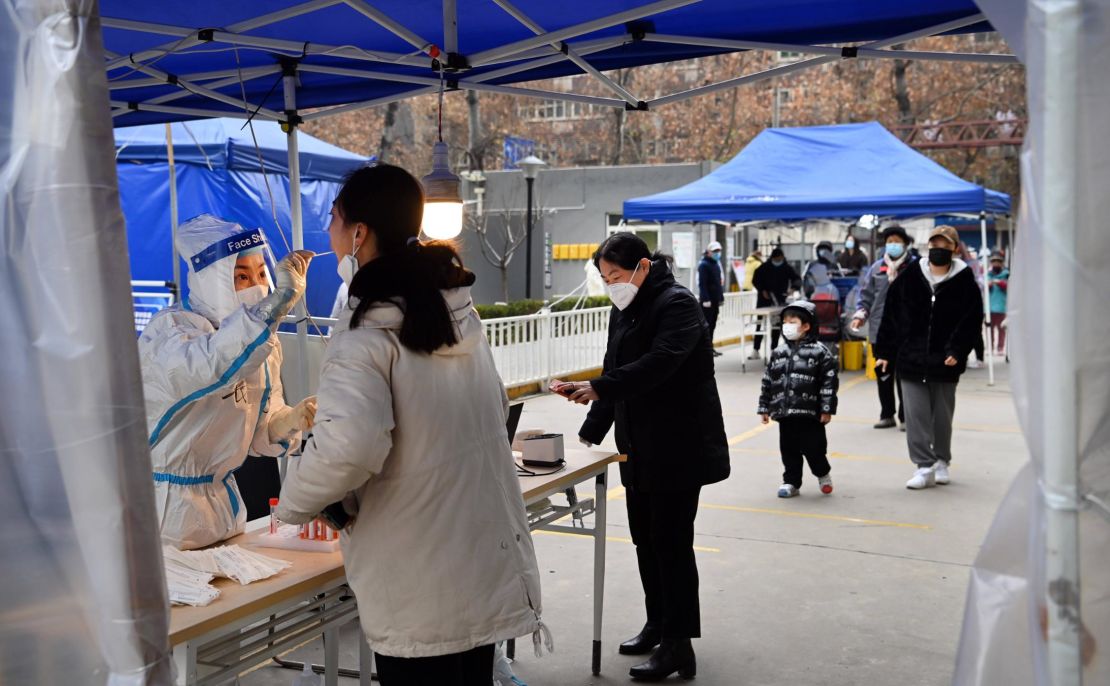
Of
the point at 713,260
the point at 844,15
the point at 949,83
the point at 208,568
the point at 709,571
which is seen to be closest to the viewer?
the point at 208,568

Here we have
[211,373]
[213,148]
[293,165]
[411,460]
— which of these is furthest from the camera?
[213,148]

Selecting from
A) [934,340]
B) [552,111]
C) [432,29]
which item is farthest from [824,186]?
[552,111]

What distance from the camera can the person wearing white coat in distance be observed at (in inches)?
89.4

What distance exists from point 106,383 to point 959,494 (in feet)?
22.9

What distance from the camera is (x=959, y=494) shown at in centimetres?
749

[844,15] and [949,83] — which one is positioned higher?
[949,83]

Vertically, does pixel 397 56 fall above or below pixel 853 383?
above

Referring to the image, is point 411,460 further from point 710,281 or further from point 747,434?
point 710,281

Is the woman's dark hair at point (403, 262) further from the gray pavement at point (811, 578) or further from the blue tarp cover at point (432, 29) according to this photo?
the gray pavement at point (811, 578)

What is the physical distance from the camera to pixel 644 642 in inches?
180

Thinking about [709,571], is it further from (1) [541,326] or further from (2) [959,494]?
(1) [541,326]

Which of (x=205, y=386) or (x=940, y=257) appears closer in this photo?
(x=205, y=386)

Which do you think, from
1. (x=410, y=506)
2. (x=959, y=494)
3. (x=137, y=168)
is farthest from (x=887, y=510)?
(x=137, y=168)

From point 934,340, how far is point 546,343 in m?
6.39
